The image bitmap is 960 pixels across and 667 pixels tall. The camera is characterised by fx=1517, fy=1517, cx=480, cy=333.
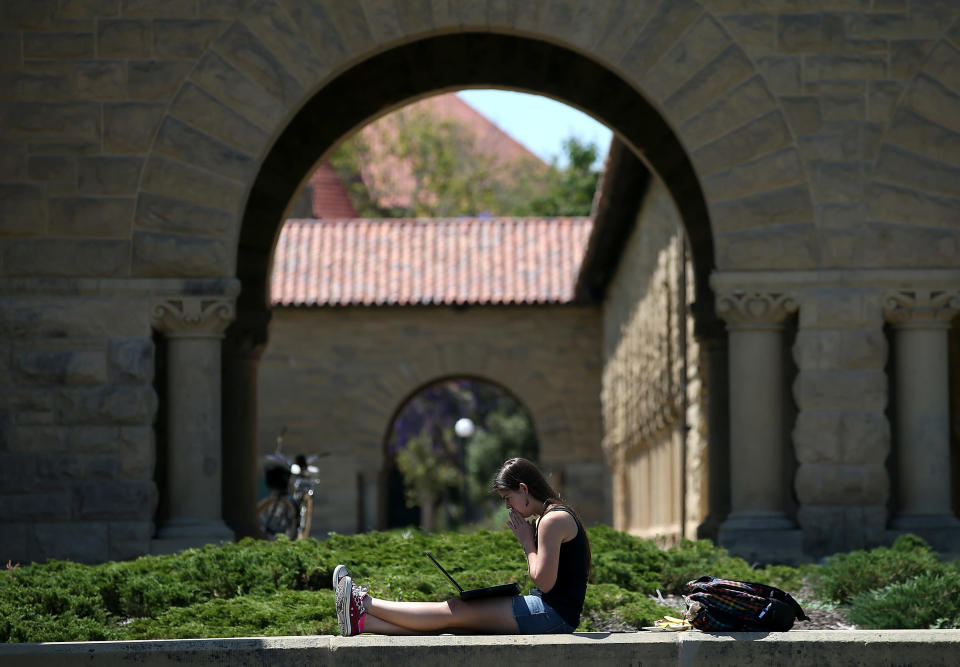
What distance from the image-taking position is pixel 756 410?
37.6 ft

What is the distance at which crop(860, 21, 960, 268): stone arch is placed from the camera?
11258mm

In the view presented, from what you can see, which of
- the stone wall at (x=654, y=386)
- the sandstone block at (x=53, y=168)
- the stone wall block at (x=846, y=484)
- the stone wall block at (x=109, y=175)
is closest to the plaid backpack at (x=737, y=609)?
the stone wall block at (x=846, y=484)

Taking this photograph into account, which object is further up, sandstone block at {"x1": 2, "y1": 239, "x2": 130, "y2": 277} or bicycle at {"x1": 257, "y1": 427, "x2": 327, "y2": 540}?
sandstone block at {"x1": 2, "y1": 239, "x2": 130, "y2": 277}

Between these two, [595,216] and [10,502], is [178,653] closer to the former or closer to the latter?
[10,502]

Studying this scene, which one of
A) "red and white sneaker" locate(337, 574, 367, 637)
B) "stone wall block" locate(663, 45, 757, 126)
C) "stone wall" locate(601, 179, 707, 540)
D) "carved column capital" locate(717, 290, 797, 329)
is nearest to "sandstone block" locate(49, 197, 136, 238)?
"stone wall block" locate(663, 45, 757, 126)

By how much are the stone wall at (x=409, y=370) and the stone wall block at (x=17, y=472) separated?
52.2 feet

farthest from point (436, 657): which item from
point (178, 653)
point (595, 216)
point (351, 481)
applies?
point (351, 481)

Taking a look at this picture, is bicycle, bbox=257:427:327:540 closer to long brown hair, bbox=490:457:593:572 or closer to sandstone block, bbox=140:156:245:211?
sandstone block, bbox=140:156:245:211

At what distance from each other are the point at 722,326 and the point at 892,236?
226 centimetres

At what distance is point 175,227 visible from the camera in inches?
443

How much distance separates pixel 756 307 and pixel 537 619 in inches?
204

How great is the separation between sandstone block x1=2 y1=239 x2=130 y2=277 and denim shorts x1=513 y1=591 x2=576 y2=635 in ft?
18.2

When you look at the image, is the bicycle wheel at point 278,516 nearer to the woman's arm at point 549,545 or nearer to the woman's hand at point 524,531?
the woman's hand at point 524,531

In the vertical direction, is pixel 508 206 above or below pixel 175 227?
above
